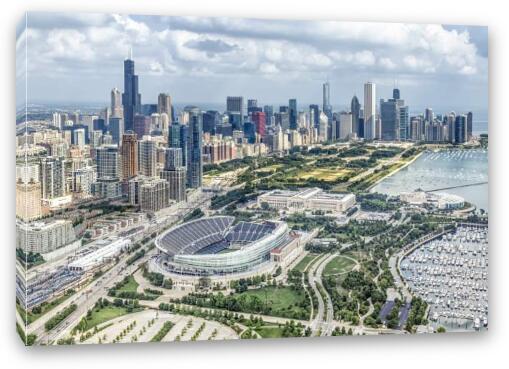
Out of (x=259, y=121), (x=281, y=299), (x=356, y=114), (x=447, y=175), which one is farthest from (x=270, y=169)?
(x=447, y=175)

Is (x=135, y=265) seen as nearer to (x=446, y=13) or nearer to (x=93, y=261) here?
(x=93, y=261)

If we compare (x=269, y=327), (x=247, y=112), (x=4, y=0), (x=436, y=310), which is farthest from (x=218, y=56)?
(x=436, y=310)

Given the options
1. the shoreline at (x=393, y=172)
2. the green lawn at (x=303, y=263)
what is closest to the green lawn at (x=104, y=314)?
the green lawn at (x=303, y=263)

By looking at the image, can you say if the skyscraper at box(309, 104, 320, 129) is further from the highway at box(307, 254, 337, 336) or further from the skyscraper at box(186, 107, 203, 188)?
the highway at box(307, 254, 337, 336)

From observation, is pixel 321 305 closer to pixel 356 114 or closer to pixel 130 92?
pixel 356 114

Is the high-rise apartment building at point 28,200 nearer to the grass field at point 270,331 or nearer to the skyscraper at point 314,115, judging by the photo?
the grass field at point 270,331
